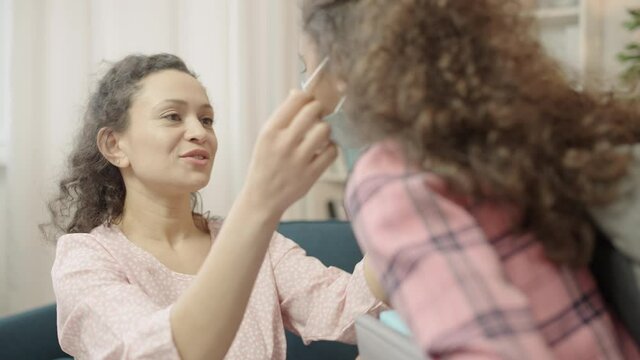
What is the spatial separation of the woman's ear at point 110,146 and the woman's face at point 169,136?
0.02 m

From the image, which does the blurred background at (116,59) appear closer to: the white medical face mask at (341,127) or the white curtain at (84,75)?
the white curtain at (84,75)

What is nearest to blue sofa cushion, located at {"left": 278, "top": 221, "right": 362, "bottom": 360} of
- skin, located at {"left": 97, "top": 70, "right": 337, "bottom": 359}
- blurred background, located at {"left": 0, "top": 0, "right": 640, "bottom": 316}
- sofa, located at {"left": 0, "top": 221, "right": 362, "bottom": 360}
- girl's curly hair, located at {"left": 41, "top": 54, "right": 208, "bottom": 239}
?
sofa, located at {"left": 0, "top": 221, "right": 362, "bottom": 360}

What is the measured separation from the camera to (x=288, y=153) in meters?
0.61

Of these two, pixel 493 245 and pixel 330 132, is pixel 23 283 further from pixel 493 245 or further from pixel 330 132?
pixel 493 245

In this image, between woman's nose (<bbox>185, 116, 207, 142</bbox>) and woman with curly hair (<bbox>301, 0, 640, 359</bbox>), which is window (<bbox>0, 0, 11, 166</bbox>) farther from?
woman with curly hair (<bbox>301, 0, 640, 359</bbox>)

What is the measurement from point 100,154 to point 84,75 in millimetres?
567

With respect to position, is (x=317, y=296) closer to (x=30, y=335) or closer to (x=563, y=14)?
(x=30, y=335)

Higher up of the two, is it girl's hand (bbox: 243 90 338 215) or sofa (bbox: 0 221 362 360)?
girl's hand (bbox: 243 90 338 215)

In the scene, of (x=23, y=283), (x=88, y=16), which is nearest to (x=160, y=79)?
(x=88, y=16)

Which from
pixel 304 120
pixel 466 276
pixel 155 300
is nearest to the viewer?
pixel 466 276

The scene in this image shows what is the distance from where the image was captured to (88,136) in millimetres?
1230

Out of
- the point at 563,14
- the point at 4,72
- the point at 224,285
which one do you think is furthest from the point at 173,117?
the point at 563,14

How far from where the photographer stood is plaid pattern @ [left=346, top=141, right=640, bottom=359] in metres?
0.44

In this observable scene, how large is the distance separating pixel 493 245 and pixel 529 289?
5cm
